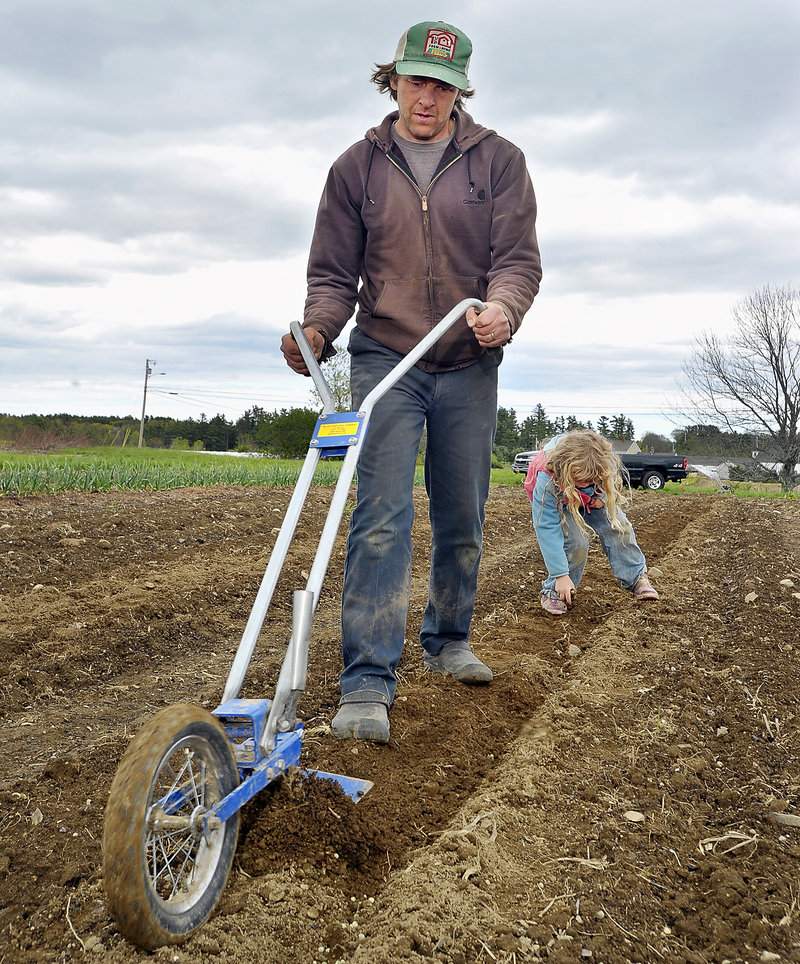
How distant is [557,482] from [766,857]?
307 centimetres

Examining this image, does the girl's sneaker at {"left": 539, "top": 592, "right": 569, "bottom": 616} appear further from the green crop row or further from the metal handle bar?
the green crop row

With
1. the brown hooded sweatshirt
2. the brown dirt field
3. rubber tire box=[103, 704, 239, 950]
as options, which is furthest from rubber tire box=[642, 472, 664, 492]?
rubber tire box=[103, 704, 239, 950]

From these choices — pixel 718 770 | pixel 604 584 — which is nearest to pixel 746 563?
pixel 604 584

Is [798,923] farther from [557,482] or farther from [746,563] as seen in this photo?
[746,563]

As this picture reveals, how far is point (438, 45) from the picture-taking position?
10.0 ft

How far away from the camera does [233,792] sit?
199cm

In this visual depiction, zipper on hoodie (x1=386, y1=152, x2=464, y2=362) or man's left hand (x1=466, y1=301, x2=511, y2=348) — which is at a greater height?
zipper on hoodie (x1=386, y1=152, x2=464, y2=362)

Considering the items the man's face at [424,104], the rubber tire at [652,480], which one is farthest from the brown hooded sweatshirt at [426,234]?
the rubber tire at [652,480]

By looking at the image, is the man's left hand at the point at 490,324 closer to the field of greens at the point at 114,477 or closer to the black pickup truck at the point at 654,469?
the field of greens at the point at 114,477

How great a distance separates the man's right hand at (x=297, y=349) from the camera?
3.06 meters

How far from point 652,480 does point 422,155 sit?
23.7m

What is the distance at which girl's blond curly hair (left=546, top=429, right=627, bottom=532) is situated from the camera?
5047 mm

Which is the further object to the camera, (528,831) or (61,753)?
(61,753)

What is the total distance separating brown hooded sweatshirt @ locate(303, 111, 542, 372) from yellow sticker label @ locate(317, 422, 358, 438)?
68cm
